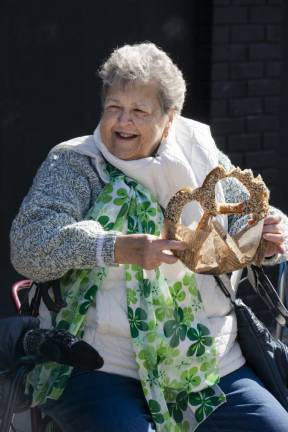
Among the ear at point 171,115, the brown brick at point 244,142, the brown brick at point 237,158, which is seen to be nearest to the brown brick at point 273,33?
the brown brick at point 244,142

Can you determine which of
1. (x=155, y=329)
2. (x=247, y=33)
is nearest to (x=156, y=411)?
(x=155, y=329)

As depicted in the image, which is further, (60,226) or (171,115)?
(171,115)

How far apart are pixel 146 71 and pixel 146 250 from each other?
609mm

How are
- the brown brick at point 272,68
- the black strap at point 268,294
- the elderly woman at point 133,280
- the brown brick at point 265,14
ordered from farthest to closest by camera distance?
the brown brick at point 272,68 → the brown brick at point 265,14 → the black strap at point 268,294 → the elderly woman at point 133,280

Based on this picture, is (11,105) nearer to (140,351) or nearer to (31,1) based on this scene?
(31,1)

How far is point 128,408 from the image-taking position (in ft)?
10.1

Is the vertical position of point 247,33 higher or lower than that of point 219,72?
higher

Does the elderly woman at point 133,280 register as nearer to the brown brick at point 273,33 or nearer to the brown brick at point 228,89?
the brown brick at point 228,89

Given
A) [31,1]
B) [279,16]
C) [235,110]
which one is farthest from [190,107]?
[31,1]

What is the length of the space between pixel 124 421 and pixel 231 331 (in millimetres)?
526

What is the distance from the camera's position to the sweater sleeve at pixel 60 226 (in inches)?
121

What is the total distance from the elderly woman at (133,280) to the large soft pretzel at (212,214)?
0.06 m

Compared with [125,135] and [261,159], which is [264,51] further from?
[125,135]

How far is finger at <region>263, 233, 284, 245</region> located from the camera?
10.9ft
